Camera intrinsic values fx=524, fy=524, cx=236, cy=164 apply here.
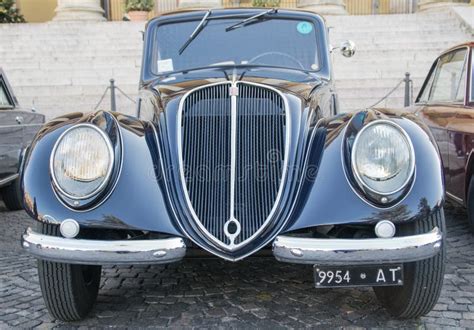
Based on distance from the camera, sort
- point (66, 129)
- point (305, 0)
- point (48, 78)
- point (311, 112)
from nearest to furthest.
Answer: point (66, 129)
point (311, 112)
point (48, 78)
point (305, 0)

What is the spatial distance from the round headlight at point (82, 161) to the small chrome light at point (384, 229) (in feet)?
4.34

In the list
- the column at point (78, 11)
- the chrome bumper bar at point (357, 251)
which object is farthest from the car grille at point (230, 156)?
the column at point (78, 11)

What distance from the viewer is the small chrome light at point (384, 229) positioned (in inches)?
96.7

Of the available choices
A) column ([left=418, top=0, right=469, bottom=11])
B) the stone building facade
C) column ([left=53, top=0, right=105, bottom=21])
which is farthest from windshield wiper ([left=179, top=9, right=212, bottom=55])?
column ([left=418, top=0, right=469, bottom=11])

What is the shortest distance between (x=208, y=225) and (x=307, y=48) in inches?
82.7

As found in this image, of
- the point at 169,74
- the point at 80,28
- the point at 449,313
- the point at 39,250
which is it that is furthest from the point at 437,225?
the point at 80,28

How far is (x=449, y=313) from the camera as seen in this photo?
2.94 m

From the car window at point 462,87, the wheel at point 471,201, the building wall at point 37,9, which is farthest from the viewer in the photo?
the building wall at point 37,9

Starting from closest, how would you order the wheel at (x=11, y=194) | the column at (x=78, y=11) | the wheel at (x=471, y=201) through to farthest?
the wheel at (x=471, y=201) → the wheel at (x=11, y=194) → the column at (x=78, y=11)

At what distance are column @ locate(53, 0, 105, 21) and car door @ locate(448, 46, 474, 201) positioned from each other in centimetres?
1368

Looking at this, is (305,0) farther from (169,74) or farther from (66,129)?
(66,129)

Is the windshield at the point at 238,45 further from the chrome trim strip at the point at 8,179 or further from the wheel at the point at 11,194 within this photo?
the wheel at the point at 11,194

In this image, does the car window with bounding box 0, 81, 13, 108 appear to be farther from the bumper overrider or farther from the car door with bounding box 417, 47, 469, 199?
the car door with bounding box 417, 47, 469, 199

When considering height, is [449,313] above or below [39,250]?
below
